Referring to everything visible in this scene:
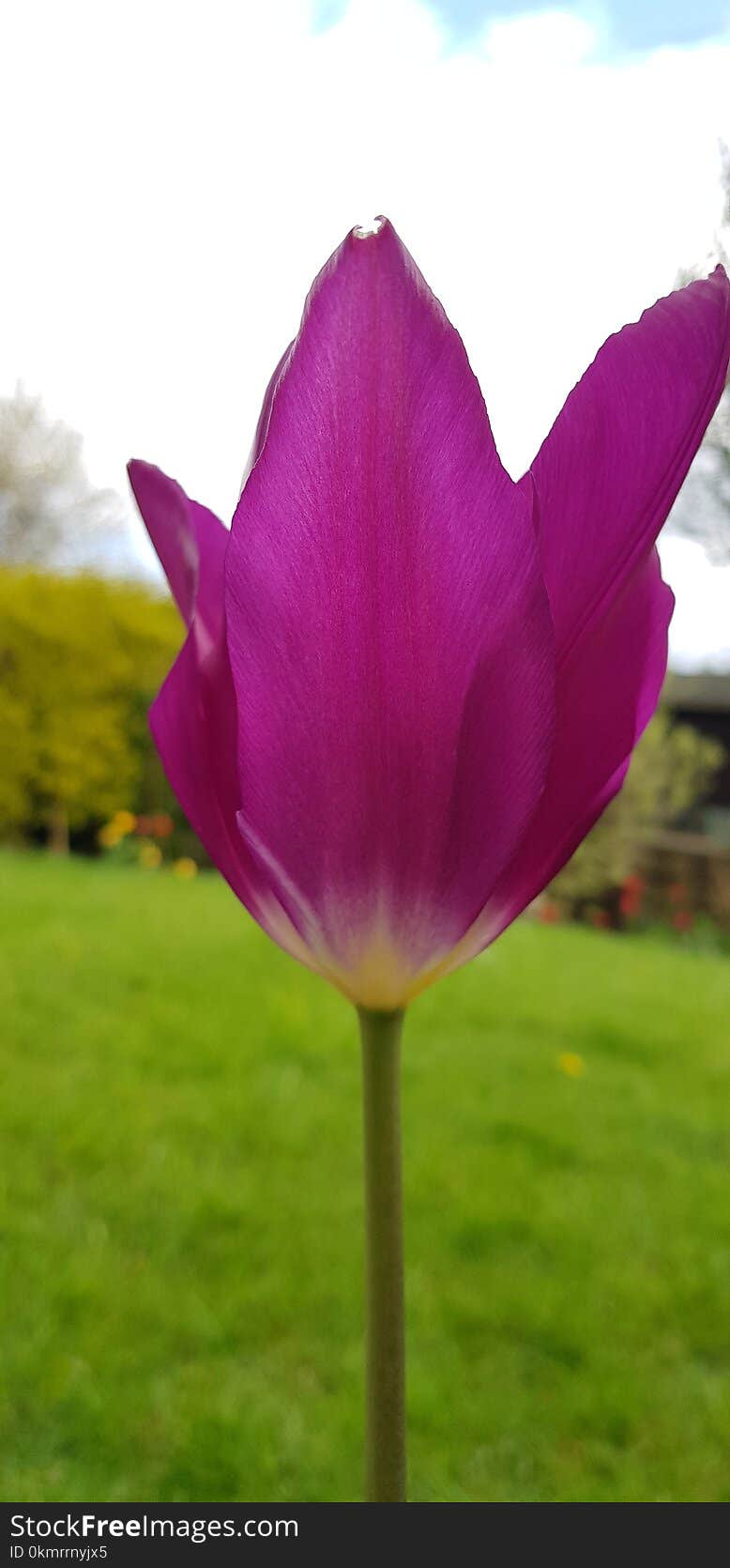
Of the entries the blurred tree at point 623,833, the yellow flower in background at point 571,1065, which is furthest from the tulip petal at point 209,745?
the blurred tree at point 623,833

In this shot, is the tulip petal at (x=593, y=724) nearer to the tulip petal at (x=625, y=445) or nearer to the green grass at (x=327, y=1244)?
the tulip petal at (x=625, y=445)

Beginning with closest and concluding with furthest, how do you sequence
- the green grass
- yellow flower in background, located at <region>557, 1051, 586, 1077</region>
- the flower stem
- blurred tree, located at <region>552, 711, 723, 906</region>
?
the flower stem → the green grass → yellow flower in background, located at <region>557, 1051, 586, 1077</region> → blurred tree, located at <region>552, 711, 723, 906</region>

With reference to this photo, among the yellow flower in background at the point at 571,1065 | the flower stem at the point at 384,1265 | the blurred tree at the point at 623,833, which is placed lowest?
the blurred tree at the point at 623,833

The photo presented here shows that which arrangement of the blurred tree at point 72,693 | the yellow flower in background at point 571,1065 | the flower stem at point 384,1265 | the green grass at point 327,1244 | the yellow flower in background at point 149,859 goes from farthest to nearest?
the blurred tree at point 72,693 → the yellow flower in background at point 149,859 → the yellow flower in background at point 571,1065 → the green grass at point 327,1244 → the flower stem at point 384,1265

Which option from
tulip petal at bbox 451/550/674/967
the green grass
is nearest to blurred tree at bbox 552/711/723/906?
the green grass

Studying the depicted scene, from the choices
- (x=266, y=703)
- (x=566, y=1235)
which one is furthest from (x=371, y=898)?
(x=566, y=1235)

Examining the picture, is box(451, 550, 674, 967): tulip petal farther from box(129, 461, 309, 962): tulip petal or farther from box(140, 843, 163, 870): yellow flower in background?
box(140, 843, 163, 870): yellow flower in background

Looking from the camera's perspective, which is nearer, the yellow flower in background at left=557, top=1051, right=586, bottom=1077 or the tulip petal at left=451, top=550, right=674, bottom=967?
the tulip petal at left=451, top=550, right=674, bottom=967

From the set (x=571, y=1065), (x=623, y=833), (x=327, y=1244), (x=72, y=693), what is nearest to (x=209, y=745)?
(x=327, y=1244)

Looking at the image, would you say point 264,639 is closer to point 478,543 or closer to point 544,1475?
point 478,543
